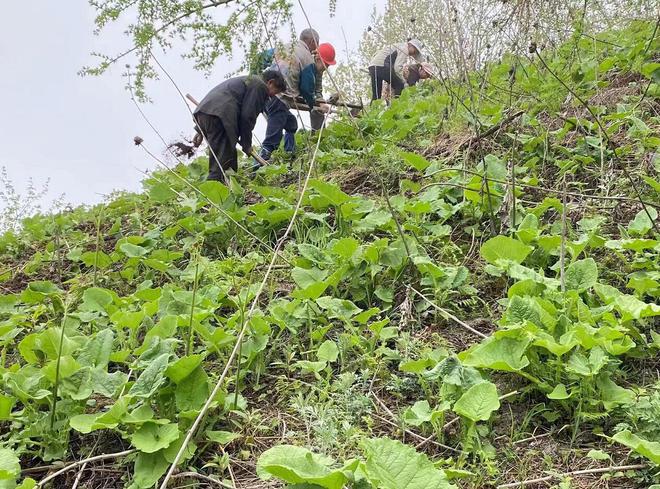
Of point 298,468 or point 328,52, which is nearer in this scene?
point 298,468

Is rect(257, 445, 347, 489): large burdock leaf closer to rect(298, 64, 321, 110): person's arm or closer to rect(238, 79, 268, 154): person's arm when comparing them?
rect(238, 79, 268, 154): person's arm

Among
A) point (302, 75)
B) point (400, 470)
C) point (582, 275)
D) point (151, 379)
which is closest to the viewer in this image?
point (400, 470)

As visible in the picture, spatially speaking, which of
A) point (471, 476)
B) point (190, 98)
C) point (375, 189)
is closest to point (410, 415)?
point (471, 476)

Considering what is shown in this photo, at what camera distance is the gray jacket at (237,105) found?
4.38m

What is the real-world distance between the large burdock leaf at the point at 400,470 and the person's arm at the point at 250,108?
3.78m

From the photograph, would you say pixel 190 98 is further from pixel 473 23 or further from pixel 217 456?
pixel 217 456

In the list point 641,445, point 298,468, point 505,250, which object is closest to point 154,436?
point 298,468

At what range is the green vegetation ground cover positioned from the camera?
4.67 feet

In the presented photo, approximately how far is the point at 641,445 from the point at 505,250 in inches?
39.4

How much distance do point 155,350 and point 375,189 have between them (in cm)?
223

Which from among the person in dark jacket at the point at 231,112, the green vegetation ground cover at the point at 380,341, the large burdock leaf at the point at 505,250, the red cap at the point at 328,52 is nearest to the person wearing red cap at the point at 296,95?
the red cap at the point at 328,52

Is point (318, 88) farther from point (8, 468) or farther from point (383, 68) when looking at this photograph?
point (8, 468)

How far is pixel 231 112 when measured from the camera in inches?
174

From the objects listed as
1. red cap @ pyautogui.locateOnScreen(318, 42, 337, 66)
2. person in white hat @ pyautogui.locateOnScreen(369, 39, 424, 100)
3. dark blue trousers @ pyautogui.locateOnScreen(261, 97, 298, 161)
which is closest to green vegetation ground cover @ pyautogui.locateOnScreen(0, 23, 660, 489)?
dark blue trousers @ pyautogui.locateOnScreen(261, 97, 298, 161)
